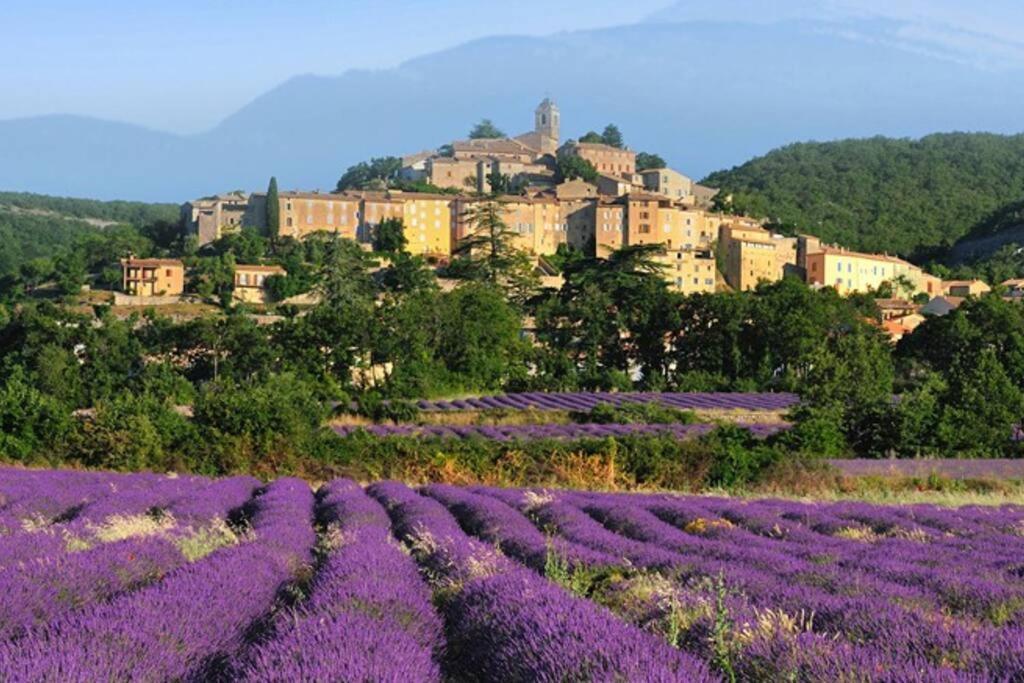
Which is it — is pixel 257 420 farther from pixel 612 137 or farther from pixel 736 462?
pixel 612 137

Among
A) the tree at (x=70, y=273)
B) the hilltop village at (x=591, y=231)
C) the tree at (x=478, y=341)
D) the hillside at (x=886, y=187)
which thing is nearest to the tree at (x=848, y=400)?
the tree at (x=478, y=341)

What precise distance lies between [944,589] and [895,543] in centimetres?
364

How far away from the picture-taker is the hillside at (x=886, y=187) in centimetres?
13075

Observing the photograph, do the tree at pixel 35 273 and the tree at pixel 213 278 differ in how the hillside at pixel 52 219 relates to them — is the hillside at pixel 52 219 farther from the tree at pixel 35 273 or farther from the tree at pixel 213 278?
the tree at pixel 213 278

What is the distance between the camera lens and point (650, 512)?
A: 14.3 meters

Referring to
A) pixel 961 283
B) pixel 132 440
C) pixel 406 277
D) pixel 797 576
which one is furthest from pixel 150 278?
pixel 797 576

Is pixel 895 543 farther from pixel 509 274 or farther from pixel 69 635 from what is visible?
pixel 509 274

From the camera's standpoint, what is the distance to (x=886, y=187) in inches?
6088

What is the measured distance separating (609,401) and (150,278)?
54.6m

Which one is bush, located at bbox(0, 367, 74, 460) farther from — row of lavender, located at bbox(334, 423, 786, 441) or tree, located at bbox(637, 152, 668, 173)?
tree, located at bbox(637, 152, 668, 173)

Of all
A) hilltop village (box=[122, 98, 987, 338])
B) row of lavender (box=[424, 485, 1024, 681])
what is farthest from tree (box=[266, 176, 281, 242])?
row of lavender (box=[424, 485, 1024, 681])

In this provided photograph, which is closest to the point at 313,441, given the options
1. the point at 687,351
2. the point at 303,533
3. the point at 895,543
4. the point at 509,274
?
the point at 303,533

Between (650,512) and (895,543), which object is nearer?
(895,543)

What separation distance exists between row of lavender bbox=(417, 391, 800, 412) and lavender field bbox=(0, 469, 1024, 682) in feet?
95.8
